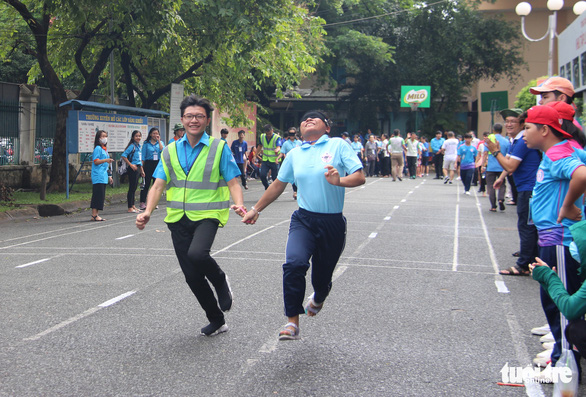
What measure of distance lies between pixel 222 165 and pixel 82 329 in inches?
69.9

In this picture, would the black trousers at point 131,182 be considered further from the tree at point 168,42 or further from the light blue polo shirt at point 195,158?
the light blue polo shirt at point 195,158

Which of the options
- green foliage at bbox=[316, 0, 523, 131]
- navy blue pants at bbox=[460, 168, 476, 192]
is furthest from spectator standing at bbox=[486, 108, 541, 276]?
green foliage at bbox=[316, 0, 523, 131]

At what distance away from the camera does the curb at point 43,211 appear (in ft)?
48.2

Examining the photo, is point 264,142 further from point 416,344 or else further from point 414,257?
point 416,344

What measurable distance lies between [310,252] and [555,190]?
1.79 m

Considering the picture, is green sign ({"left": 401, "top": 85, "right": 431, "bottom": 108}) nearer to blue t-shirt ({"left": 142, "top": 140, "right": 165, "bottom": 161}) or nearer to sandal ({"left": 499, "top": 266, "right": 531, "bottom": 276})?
blue t-shirt ({"left": 142, "top": 140, "right": 165, "bottom": 161})

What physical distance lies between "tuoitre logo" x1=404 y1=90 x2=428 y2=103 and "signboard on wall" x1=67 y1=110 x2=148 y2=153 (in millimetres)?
21612

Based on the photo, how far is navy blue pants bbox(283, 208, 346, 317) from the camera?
511 cm

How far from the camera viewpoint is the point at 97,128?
18703 millimetres

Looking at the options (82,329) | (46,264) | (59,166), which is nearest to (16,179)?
(59,166)

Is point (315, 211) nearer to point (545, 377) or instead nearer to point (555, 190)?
point (555, 190)

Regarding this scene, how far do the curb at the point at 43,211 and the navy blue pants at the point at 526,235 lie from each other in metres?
10.2

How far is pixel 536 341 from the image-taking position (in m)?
5.54

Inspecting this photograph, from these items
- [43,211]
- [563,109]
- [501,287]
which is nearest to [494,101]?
[43,211]
